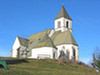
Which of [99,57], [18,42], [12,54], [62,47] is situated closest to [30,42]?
[18,42]

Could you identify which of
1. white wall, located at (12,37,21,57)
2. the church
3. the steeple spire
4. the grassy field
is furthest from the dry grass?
the steeple spire

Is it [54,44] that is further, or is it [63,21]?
[63,21]

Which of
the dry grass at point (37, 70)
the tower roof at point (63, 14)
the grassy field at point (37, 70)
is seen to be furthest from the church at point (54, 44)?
the grassy field at point (37, 70)

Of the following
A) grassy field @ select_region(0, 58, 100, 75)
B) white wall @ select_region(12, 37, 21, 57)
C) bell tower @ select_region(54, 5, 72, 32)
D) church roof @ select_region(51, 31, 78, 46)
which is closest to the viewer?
grassy field @ select_region(0, 58, 100, 75)

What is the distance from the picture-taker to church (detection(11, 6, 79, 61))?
162 ft

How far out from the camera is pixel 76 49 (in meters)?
56.2

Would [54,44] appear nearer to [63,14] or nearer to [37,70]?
[63,14]

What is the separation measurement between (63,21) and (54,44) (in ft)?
35.0

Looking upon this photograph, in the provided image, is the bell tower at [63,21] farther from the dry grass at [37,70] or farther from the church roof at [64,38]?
the dry grass at [37,70]

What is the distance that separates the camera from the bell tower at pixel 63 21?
210ft

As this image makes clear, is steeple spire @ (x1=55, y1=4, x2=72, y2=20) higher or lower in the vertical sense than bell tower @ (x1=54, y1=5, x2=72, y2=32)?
higher

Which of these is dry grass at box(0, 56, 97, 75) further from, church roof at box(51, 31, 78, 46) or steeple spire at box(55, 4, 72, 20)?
steeple spire at box(55, 4, 72, 20)

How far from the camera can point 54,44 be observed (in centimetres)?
5781

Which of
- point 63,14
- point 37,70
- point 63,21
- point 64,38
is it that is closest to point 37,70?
point 37,70
